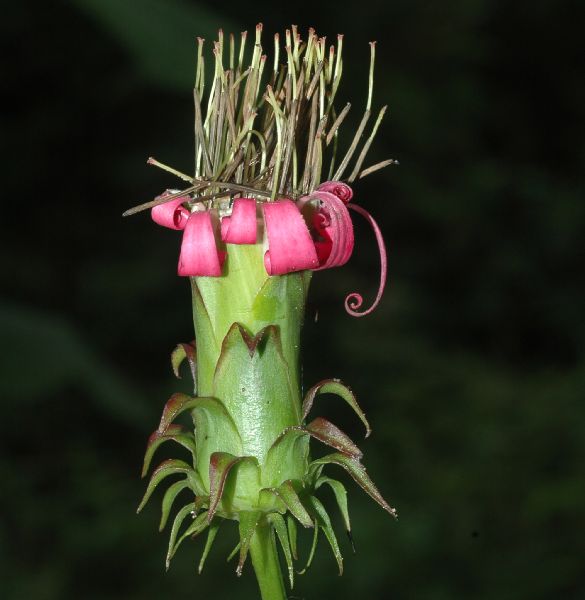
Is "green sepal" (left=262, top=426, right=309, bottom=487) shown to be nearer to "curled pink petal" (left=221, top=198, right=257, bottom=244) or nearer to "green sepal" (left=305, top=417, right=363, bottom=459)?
"green sepal" (left=305, top=417, right=363, bottom=459)

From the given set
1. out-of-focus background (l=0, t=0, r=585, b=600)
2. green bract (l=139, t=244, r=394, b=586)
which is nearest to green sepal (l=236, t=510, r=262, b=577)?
green bract (l=139, t=244, r=394, b=586)

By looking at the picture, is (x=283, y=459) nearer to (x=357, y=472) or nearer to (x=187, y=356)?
(x=357, y=472)

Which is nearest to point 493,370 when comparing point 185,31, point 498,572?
point 498,572

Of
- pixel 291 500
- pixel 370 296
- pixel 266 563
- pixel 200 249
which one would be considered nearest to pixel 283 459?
pixel 291 500

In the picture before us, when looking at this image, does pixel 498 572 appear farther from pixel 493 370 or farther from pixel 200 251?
pixel 200 251

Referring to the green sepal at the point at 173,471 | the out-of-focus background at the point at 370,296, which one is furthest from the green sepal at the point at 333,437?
the out-of-focus background at the point at 370,296

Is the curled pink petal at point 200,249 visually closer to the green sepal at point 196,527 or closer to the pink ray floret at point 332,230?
the pink ray floret at point 332,230
